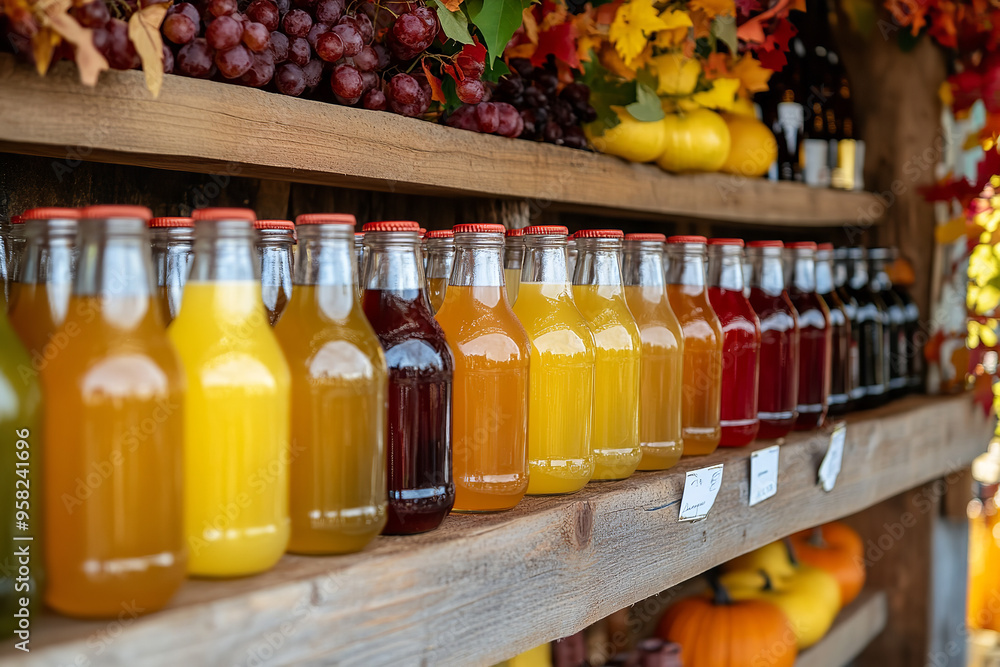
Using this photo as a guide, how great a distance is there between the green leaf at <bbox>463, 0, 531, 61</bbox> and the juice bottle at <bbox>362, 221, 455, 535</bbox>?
0.33 metres

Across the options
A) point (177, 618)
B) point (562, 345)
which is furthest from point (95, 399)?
point (562, 345)

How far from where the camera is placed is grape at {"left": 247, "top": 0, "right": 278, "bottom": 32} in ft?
3.09

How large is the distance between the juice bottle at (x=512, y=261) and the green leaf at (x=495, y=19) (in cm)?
24

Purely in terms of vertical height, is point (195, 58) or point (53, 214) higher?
point (195, 58)

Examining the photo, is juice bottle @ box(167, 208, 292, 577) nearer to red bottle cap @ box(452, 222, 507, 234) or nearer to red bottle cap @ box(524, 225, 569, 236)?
red bottle cap @ box(452, 222, 507, 234)

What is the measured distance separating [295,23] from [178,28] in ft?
0.52

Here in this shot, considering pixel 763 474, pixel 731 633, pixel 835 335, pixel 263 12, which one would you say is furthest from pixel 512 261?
pixel 731 633

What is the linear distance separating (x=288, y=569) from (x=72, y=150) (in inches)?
16.6

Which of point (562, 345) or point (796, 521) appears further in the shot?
point (796, 521)

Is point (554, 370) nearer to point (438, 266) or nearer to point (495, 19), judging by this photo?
point (438, 266)

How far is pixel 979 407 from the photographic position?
2330 mm

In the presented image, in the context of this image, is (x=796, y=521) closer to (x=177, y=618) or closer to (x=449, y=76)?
(x=449, y=76)

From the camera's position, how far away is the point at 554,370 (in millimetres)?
1084

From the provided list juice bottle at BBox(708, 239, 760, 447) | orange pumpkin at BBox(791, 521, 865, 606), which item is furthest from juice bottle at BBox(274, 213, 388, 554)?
orange pumpkin at BBox(791, 521, 865, 606)
